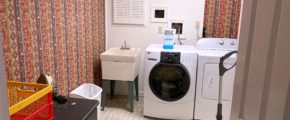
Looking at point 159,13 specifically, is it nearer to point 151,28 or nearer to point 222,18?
point 151,28

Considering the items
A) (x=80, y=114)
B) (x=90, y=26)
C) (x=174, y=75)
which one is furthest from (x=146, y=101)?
(x=80, y=114)

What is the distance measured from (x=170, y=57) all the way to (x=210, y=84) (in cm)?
56

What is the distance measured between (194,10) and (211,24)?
30 cm

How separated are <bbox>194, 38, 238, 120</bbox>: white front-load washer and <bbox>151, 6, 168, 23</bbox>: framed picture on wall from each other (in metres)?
0.77

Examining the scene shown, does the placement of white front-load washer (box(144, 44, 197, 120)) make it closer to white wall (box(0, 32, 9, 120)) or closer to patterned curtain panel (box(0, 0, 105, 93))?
patterned curtain panel (box(0, 0, 105, 93))

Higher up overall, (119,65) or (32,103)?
(32,103)

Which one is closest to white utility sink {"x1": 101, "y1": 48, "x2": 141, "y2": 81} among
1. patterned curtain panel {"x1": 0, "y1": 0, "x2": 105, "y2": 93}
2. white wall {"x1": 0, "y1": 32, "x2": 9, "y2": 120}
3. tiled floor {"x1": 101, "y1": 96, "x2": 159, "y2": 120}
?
patterned curtain panel {"x1": 0, "y1": 0, "x2": 105, "y2": 93}

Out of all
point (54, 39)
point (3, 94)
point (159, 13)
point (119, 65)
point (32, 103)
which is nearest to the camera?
point (3, 94)

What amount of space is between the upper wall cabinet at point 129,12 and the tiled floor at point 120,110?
115cm

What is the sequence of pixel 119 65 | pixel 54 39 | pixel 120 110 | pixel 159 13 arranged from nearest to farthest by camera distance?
pixel 54 39 → pixel 119 65 → pixel 120 110 → pixel 159 13

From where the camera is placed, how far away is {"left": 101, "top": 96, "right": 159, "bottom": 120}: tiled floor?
3260 mm

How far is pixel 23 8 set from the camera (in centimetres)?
185

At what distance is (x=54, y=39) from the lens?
2332 millimetres

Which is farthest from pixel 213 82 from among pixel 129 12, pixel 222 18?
pixel 129 12
